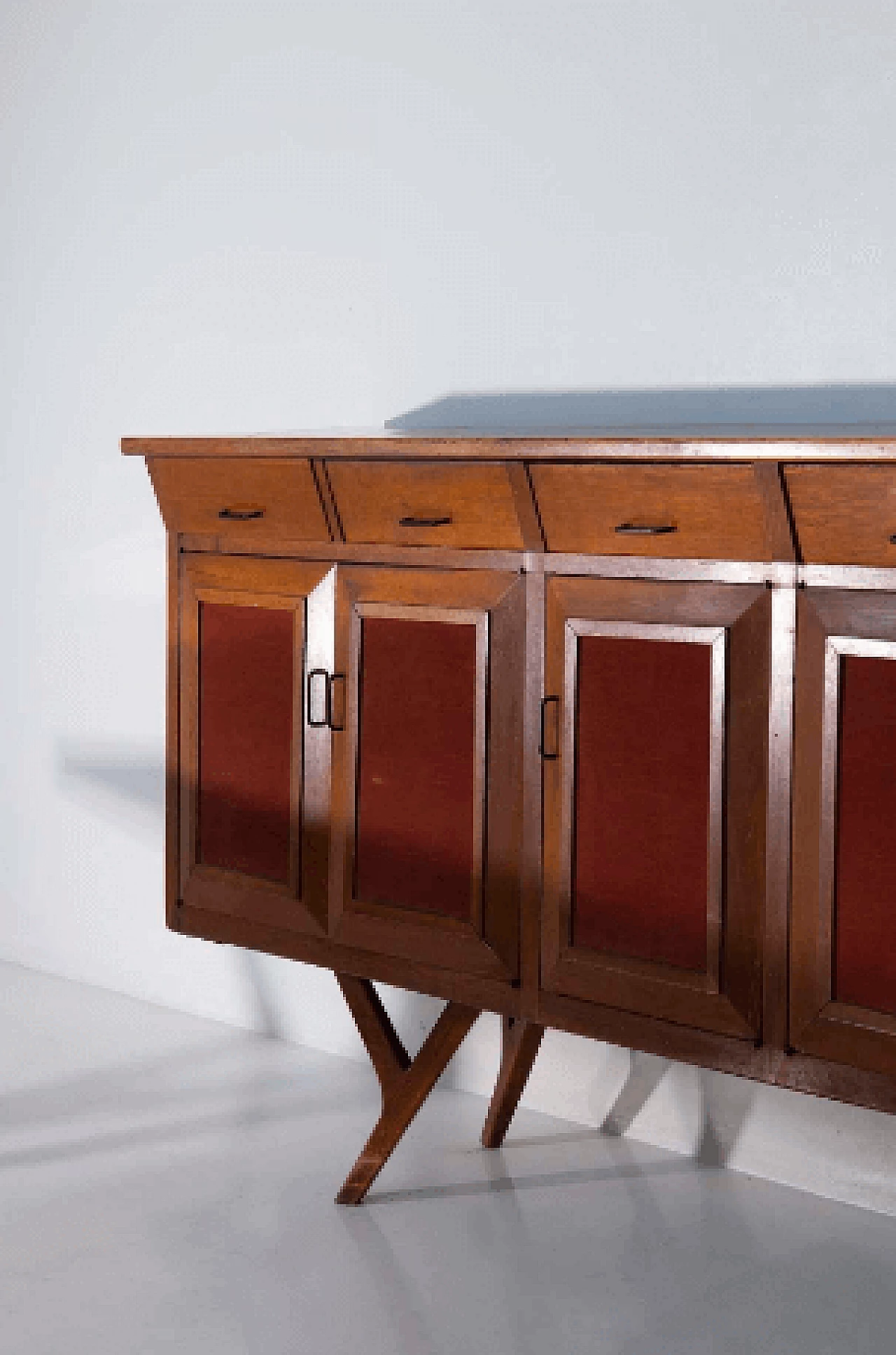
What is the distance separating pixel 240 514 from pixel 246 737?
1.46 feet

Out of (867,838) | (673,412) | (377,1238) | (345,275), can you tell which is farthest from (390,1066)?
(345,275)

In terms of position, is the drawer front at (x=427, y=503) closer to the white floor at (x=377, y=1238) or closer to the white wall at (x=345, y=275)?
the white wall at (x=345, y=275)

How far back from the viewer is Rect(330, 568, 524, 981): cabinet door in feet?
10.6

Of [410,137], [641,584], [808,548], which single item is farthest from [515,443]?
[410,137]

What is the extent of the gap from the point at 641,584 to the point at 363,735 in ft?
2.28

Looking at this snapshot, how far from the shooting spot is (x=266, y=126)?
4539 millimetres

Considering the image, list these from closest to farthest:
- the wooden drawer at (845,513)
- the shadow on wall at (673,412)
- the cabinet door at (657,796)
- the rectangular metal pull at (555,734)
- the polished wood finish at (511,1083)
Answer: the wooden drawer at (845,513) < the cabinet door at (657,796) < the rectangular metal pull at (555,734) < the shadow on wall at (673,412) < the polished wood finish at (511,1083)

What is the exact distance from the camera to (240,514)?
358 cm

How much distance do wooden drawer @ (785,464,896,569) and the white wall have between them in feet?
2.42

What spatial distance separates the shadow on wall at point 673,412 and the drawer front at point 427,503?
415 millimetres

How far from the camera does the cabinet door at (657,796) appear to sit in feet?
9.50

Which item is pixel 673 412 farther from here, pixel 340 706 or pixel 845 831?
pixel 845 831

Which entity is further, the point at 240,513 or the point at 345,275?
the point at 345,275

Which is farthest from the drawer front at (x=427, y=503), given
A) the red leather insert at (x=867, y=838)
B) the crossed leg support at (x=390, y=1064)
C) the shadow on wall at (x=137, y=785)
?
the shadow on wall at (x=137, y=785)
